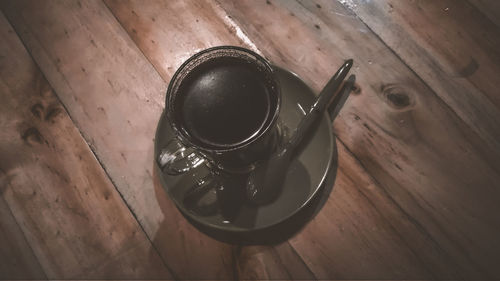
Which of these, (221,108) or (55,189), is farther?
(55,189)

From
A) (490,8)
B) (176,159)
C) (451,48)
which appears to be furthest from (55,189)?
(490,8)

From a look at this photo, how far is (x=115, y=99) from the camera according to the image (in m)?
0.91

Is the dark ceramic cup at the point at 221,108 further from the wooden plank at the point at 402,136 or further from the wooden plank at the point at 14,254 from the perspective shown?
the wooden plank at the point at 14,254

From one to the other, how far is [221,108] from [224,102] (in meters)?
0.01

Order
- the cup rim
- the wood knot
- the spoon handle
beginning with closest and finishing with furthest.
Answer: the cup rim, the spoon handle, the wood knot

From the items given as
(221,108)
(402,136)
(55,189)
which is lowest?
(55,189)

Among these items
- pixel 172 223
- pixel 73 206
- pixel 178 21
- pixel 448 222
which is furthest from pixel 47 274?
pixel 448 222

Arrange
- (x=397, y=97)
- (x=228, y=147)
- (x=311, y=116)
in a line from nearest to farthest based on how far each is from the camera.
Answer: (x=228, y=147)
(x=311, y=116)
(x=397, y=97)

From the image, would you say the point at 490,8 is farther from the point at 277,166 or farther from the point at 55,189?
the point at 55,189

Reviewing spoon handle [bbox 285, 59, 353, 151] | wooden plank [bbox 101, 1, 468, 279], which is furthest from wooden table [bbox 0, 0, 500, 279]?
spoon handle [bbox 285, 59, 353, 151]

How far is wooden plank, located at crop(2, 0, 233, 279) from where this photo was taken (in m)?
0.79

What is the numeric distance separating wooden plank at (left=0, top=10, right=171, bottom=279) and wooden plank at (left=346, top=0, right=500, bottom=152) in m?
0.80

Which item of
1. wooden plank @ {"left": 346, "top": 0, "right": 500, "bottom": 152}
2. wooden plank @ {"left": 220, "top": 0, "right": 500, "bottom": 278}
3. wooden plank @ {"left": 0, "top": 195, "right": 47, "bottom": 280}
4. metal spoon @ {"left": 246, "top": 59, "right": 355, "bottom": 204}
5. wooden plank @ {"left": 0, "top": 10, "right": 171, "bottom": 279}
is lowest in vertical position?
wooden plank @ {"left": 0, "top": 195, "right": 47, "bottom": 280}

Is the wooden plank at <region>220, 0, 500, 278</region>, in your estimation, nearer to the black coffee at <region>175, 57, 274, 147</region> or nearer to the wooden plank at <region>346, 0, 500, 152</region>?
the wooden plank at <region>346, 0, 500, 152</region>
